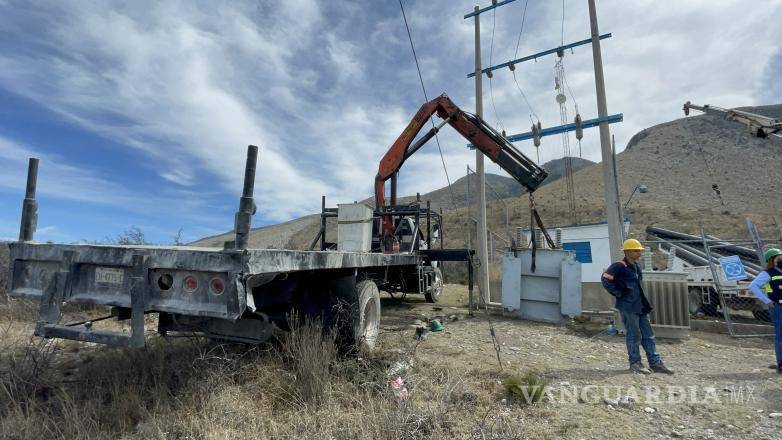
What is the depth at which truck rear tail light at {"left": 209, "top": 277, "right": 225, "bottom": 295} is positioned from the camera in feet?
8.68

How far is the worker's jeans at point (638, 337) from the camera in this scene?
187 inches

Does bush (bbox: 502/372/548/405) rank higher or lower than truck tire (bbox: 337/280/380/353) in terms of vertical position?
lower

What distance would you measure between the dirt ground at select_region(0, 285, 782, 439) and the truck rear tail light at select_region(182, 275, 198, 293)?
870mm

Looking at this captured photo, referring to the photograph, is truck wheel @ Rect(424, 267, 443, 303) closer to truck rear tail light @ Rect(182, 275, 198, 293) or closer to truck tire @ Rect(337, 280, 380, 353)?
truck tire @ Rect(337, 280, 380, 353)

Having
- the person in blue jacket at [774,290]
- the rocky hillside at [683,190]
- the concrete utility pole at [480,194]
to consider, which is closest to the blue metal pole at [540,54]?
the concrete utility pole at [480,194]

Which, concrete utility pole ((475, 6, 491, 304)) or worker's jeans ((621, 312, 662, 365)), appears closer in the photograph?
worker's jeans ((621, 312, 662, 365))

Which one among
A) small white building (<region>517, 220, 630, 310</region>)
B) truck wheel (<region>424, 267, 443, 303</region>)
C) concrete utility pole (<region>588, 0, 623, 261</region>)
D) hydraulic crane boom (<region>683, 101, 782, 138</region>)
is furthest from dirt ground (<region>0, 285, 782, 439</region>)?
hydraulic crane boom (<region>683, 101, 782, 138</region>)

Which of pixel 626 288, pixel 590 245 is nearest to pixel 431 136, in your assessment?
pixel 626 288

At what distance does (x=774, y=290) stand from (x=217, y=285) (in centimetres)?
636

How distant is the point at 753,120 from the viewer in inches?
474

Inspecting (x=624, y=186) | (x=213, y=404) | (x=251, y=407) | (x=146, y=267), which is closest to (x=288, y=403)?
(x=251, y=407)

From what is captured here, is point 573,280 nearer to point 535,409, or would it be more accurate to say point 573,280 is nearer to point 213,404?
point 535,409

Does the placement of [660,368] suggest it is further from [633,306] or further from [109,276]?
[109,276]

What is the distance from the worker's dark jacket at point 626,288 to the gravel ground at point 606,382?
744mm
